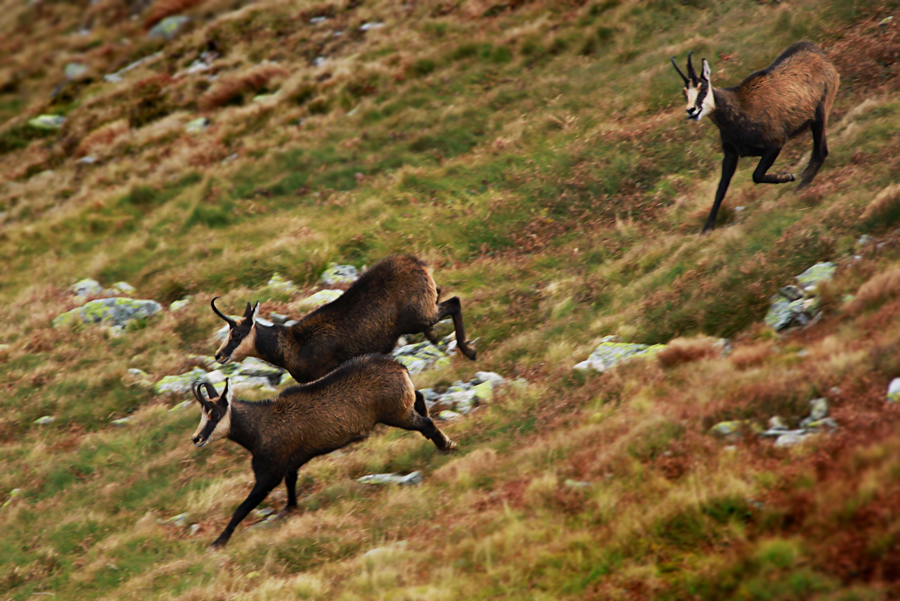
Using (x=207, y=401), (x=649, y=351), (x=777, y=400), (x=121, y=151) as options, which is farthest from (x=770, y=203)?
(x=121, y=151)

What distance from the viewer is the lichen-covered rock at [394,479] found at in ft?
36.7

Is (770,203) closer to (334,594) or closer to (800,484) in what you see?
(800,484)

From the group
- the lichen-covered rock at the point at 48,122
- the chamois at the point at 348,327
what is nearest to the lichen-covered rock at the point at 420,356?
the chamois at the point at 348,327

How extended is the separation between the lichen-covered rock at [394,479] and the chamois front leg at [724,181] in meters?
8.22

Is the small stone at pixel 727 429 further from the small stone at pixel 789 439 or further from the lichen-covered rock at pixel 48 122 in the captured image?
the lichen-covered rock at pixel 48 122

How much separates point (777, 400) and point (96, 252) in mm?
22580

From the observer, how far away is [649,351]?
1212cm

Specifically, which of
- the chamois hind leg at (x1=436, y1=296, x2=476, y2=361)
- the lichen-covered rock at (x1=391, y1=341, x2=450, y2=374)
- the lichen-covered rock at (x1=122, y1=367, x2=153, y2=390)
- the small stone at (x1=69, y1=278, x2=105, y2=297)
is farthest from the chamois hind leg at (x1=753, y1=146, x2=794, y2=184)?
the small stone at (x1=69, y1=278, x2=105, y2=297)

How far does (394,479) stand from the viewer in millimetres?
11531

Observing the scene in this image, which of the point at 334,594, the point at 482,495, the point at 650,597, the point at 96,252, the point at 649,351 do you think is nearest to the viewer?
the point at 650,597

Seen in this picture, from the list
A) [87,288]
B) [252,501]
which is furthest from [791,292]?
[87,288]

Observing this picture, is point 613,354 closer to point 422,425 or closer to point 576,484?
point 422,425

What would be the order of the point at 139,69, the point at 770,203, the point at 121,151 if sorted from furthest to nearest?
the point at 139,69, the point at 121,151, the point at 770,203

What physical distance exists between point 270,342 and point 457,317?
141 inches
